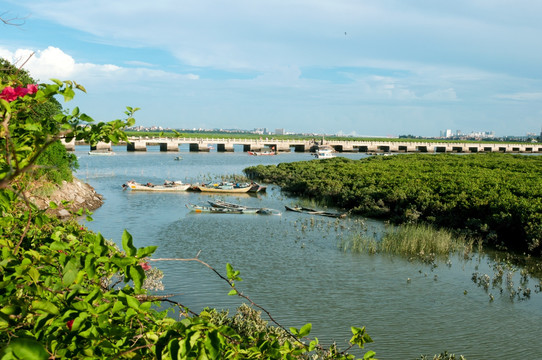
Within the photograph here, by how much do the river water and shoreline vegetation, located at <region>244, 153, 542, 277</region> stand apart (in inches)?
64.4

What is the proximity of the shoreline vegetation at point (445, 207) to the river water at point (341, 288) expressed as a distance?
164 centimetres

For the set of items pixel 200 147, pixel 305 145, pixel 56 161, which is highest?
pixel 305 145

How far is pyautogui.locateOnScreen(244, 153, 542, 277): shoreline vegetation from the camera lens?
66.5 ft

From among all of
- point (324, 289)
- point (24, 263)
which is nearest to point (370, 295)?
point (324, 289)

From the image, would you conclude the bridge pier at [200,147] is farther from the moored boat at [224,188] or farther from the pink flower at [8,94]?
the pink flower at [8,94]

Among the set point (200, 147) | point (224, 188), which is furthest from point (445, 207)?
point (200, 147)

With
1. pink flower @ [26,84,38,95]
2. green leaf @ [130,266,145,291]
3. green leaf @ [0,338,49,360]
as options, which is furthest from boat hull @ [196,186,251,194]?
green leaf @ [0,338,49,360]

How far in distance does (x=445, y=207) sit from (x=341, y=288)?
41.3 ft

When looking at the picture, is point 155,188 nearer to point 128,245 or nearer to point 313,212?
point 313,212

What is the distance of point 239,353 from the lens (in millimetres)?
3443

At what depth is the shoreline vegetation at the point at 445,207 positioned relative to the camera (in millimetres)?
20266

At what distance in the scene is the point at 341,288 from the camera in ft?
50.6

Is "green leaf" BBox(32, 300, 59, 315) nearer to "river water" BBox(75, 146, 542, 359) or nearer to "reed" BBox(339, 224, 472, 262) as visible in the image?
"river water" BBox(75, 146, 542, 359)

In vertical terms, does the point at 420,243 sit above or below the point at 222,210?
below
